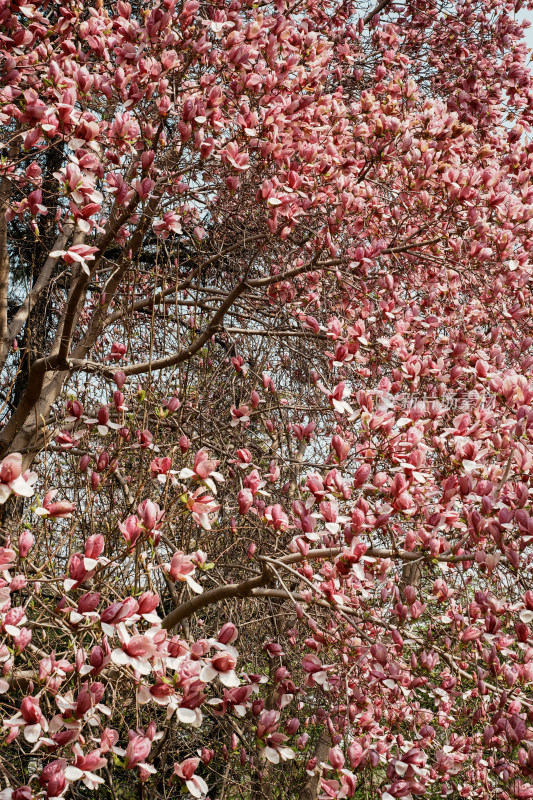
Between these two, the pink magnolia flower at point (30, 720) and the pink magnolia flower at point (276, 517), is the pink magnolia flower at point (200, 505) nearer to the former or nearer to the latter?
the pink magnolia flower at point (276, 517)

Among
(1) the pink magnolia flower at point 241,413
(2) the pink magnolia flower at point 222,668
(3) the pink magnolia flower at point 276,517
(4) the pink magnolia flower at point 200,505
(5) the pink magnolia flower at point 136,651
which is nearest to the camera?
(5) the pink magnolia flower at point 136,651

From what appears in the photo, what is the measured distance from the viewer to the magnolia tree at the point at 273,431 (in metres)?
2.04

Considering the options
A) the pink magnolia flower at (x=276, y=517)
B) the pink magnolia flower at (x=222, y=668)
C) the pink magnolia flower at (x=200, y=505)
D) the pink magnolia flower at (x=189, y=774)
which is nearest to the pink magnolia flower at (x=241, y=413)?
the pink magnolia flower at (x=276, y=517)

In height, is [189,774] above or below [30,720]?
below

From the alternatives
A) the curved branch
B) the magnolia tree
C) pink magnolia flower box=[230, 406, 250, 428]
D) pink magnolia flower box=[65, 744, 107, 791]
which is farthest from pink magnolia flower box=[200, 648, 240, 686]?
pink magnolia flower box=[230, 406, 250, 428]

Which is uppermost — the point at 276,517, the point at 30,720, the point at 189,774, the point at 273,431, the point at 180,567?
the point at 273,431

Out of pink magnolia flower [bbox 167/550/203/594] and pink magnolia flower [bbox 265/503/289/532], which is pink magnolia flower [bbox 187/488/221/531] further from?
pink magnolia flower [bbox 265/503/289/532]

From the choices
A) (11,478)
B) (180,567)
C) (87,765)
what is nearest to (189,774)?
(87,765)

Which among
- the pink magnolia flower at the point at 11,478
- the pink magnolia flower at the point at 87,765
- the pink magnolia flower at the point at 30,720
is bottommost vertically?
the pink magnolia flower at the point at 87,765

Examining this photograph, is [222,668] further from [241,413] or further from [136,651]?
[241,413]

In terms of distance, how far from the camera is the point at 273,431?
3475mm

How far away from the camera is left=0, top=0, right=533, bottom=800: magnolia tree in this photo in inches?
80.2

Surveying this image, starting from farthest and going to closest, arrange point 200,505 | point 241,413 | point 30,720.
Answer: point 241,413
point 200,505
point 30,720

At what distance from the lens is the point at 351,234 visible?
360 centimetres
